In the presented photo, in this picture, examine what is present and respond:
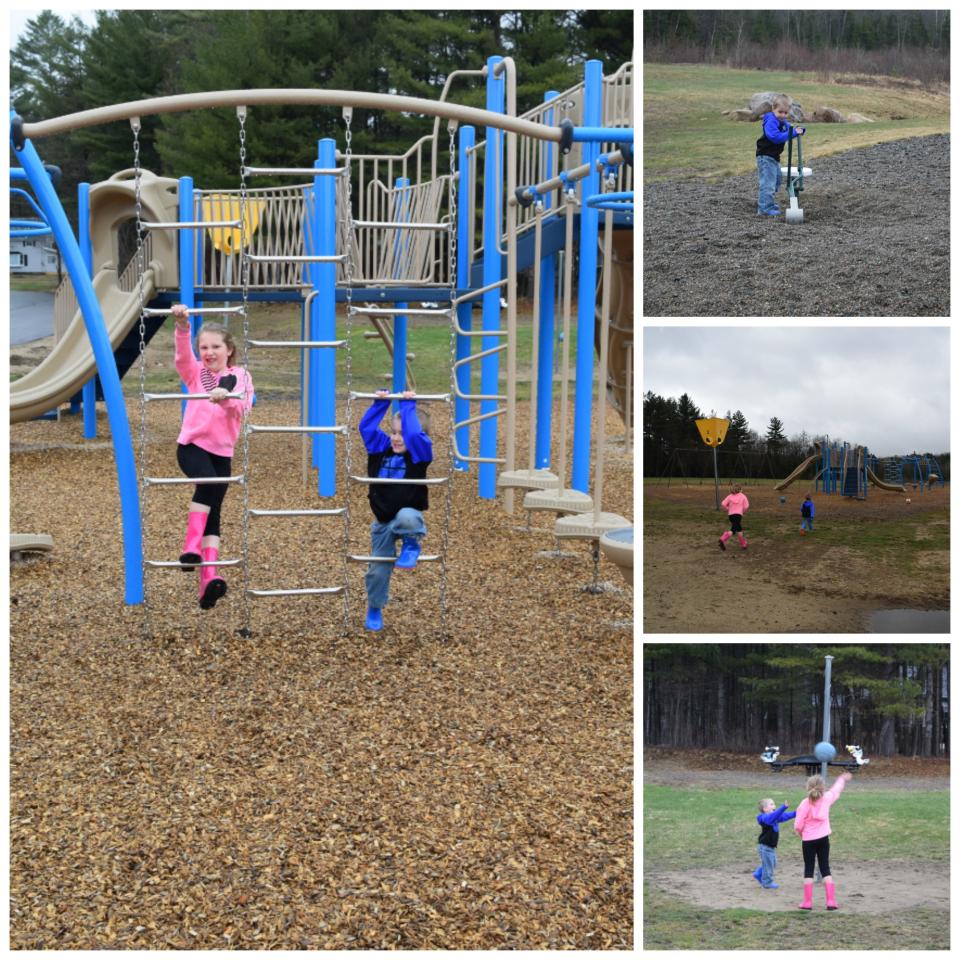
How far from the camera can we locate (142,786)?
458cm

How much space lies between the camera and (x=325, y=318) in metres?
10.0

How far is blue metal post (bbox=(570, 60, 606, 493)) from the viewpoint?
8.19m

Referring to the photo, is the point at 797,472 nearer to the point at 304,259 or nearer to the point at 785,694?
the point at 785,694

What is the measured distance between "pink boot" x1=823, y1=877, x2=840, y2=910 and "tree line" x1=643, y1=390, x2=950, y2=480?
80 cm

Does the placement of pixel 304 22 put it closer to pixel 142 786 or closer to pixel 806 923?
pixel 142 786

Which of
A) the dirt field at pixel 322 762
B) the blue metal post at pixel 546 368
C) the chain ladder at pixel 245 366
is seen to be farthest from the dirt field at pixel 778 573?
the blue metal post at pixel 546 368

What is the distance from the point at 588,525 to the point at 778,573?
147 inches

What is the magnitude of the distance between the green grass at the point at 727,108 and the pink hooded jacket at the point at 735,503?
0.84m

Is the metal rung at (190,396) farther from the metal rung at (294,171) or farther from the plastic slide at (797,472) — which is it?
the plastic slide at (797,472)

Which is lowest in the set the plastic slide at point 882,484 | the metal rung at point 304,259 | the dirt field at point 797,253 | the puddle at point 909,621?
the puddle at point 909,621

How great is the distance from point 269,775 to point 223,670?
1.33 metres

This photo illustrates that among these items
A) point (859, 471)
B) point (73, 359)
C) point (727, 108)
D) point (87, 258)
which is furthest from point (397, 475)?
point (87, 258)

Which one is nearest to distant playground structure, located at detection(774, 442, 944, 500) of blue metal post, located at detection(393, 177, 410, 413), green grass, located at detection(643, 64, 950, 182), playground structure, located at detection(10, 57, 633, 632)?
green grass, located at detection(643, 64, 950, 182)

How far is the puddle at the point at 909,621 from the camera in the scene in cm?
228
